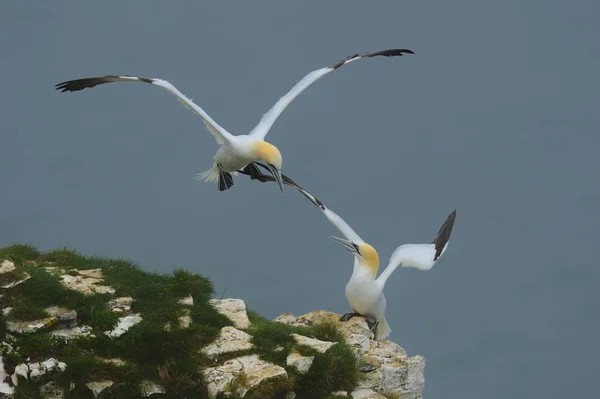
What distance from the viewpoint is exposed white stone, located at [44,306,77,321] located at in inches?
682

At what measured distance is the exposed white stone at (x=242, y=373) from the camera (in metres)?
16.7

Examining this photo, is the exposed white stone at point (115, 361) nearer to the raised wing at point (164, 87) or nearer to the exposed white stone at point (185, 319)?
the exposed white stone at point (185, 319)

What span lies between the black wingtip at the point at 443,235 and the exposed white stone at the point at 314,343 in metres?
4.19

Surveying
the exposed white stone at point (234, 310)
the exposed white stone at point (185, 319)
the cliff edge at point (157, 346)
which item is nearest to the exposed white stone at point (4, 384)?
the cliff edge at point (157, 346)

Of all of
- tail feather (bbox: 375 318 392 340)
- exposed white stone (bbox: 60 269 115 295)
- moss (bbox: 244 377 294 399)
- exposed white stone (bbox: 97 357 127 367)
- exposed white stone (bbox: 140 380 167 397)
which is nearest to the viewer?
exposed white stone (bbox: 140 380 167 397)

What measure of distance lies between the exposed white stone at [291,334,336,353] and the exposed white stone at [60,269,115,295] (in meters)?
3.20

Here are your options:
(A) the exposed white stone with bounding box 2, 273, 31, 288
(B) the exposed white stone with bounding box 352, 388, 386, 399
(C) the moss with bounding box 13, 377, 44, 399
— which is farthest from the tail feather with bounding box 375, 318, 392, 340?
(C) the moss with bounding box 13, 377, 44, 399

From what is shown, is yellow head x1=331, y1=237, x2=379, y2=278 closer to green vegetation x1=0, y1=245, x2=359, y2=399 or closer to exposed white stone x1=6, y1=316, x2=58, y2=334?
green vegetation x1=0, y1=245, x2=359, y2=399

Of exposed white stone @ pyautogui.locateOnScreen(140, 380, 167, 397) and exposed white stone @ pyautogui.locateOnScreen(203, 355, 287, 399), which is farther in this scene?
exposed white stone @ pyautogui.locateOnScreen(203, 355, 287, 399)

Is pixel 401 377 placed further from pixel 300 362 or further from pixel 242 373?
pixel 242 373

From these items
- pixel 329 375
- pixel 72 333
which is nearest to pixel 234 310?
pixel 329 375

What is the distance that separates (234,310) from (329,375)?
243 cm

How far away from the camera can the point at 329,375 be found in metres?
17.5

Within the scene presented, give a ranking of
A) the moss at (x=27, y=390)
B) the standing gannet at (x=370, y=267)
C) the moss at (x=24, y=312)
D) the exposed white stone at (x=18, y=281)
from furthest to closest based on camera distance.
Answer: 1. the standing gannet at (x=370, y=267)
2. the exposed white stone at (x=18, y=281)
3. the moss at (x=24, y=312)
4. the moss at (x=27, y=390)
